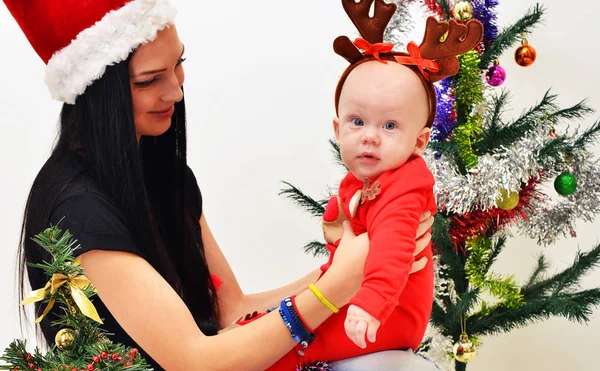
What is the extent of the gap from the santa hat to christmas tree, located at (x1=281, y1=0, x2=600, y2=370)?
0.80 meters

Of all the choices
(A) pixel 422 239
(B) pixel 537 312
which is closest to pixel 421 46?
(A) pixel 422 239

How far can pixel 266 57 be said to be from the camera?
9.19ft

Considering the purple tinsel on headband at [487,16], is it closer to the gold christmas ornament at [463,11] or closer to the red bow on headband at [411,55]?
the gold christmas ornament at [463,11]

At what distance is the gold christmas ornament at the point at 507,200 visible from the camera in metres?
1.94

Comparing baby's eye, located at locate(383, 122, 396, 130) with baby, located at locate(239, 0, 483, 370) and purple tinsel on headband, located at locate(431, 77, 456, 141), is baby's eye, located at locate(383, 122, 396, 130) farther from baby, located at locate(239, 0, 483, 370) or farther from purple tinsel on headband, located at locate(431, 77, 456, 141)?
purple tinsel on headband, located at locate(431, 77, 456, 141)

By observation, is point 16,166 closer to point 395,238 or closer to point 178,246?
point 178,246

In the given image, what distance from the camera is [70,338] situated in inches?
38.7

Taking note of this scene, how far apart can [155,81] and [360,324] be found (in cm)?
68

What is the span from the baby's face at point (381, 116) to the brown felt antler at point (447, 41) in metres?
0.07

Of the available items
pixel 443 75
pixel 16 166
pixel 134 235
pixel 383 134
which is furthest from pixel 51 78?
pixel 16 166

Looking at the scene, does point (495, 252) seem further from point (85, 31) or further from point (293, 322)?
point (85, 31)

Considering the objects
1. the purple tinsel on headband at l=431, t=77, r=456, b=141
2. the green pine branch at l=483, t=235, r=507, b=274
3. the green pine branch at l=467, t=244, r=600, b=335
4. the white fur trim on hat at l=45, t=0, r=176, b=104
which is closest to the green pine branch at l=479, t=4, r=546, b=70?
the purple tinsel on headband at l=431, t=77, r=456, b=141

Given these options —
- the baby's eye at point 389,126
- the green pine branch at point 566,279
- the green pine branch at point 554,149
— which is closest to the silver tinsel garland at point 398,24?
the green pine branch at point 554,149

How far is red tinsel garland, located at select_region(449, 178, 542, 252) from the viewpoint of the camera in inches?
79.1
